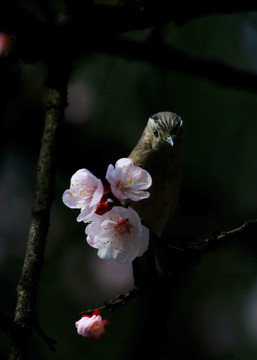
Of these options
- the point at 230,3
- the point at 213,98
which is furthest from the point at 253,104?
the point at 230,3

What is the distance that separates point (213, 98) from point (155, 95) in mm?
365

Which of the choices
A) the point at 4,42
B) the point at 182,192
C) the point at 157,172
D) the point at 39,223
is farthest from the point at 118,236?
the point at 182,192

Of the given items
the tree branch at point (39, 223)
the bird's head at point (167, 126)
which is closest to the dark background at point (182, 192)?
the tree branch at point (39, 223)

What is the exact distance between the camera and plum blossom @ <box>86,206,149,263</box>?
108cm

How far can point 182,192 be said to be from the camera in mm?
2766

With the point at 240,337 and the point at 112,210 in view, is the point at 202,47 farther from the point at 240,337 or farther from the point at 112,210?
the point at 112,210

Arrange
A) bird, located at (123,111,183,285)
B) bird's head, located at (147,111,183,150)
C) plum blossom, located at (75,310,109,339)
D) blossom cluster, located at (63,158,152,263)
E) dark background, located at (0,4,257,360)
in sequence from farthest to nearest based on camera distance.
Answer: dark background, located at (0,4,257,360)
bird, located at (123,111,183,285)
bird's head, located at (147,111,183,150)
plum blossom, located at (75,310,109,339)
blossom cluster, located at (63,158,152,263)

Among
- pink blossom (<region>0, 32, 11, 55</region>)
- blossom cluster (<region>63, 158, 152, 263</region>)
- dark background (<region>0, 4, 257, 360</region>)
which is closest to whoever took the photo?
blossom cluster (<region>63, 158, 152, 263</region>)

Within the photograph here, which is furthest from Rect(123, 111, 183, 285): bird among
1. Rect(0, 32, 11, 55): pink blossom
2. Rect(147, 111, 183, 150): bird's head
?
Rect(0, 32, 11, 55): pink blossom

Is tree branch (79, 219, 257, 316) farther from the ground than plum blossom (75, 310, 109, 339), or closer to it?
farther from the ground

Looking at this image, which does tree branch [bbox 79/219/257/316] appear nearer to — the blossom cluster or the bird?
the blossom cluster

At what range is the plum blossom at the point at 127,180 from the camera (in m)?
1.07

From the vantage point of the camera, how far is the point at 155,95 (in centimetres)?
300

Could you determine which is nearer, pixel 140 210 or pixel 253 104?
pixel 140 210
